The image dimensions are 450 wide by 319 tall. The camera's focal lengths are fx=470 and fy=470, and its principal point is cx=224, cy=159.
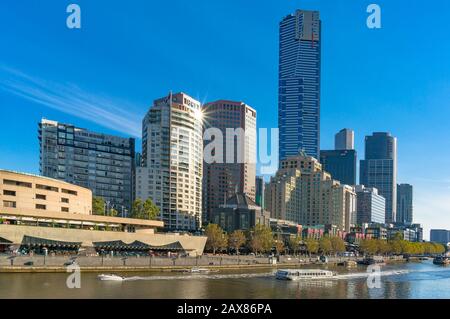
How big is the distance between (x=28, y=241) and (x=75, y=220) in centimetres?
1327

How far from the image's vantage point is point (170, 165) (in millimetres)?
171625

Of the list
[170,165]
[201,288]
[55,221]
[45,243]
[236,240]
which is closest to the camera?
[201,288]

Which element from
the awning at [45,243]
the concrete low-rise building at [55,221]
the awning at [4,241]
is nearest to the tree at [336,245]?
the concrete low-rise building at [55,221]

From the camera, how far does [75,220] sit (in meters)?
97.3

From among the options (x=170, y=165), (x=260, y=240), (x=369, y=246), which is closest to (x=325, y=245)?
(x=369, y=246)

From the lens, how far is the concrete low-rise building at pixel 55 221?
85375 mm

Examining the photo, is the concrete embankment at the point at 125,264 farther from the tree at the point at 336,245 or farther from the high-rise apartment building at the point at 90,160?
the high-rise apartment building at the point at 90,160

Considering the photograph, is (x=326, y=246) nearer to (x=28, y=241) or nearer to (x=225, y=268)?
(x=225, y=268)

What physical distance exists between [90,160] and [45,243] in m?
94.3

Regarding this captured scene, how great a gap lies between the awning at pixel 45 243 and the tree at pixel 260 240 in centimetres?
5857

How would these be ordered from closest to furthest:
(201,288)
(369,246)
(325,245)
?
1. (201,288)
2. (325,245)
3. (369,246)

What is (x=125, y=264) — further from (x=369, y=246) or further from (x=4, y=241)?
(x=369, y=246)

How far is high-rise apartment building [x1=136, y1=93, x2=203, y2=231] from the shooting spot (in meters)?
170
